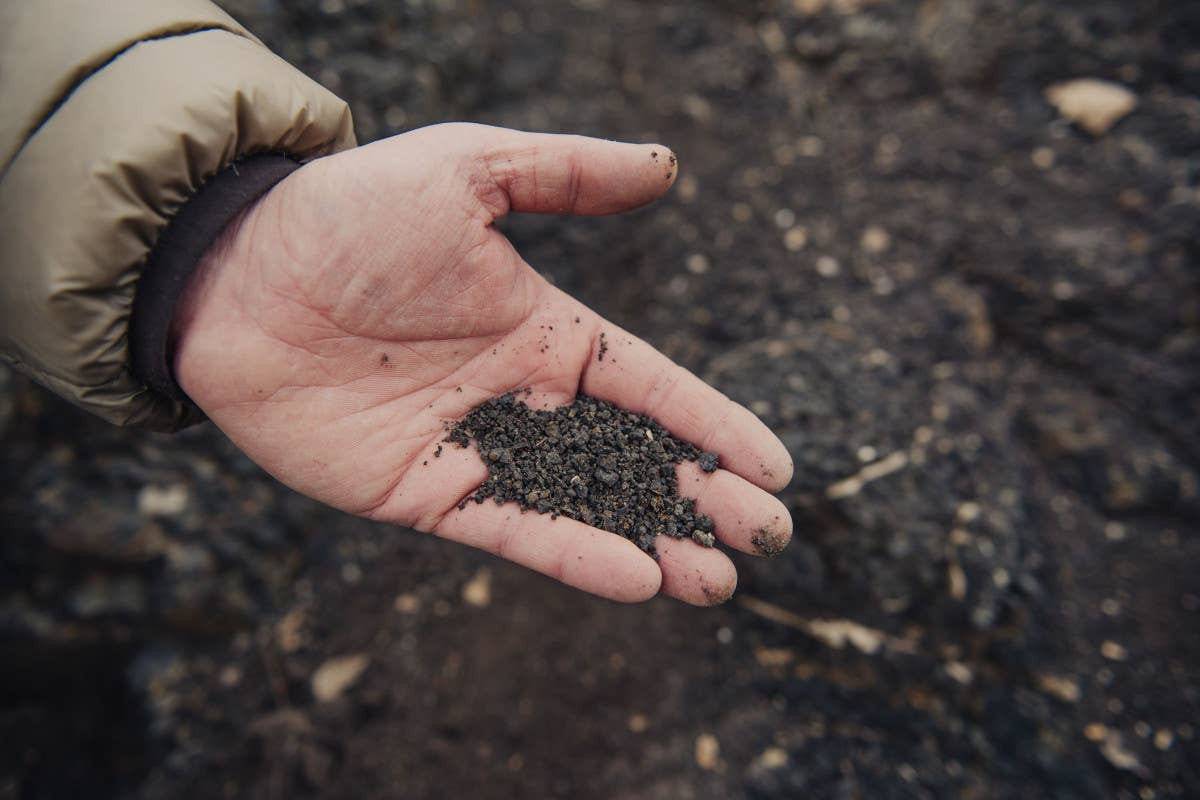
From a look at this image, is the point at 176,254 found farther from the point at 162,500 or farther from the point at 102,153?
the point at 162,500

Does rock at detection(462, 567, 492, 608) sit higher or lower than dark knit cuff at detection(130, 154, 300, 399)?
lower

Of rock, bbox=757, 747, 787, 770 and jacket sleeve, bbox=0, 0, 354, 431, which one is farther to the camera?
rock, bbox=757, 747, 787, 770

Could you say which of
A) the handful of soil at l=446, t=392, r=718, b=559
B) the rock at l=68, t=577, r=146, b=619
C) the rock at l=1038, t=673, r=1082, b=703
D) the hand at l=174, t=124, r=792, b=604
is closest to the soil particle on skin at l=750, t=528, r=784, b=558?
the hand at l=174, t=124, r=792, b=604

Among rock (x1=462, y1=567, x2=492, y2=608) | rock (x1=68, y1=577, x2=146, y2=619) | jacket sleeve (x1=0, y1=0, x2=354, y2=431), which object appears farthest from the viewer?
rock (x1=462, y1=567, x2=492, y2=608)

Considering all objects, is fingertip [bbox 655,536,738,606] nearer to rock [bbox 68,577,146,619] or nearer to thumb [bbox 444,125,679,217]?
thumb [bbox 444,125,679,217]

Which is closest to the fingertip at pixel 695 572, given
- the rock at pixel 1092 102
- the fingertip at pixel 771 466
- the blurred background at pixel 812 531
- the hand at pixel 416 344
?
the hand at pixel 416 344

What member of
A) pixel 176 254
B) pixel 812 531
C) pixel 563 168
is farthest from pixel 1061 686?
pixel 176 254

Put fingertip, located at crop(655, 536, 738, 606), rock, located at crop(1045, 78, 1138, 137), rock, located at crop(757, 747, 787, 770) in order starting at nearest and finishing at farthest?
1. fingertip, located at crop(655, 536, 738, 606)
2. rock, located at crop(757, 747, 787, 770)
3. rock, located at crop(1045, 78, 1138, 137)
